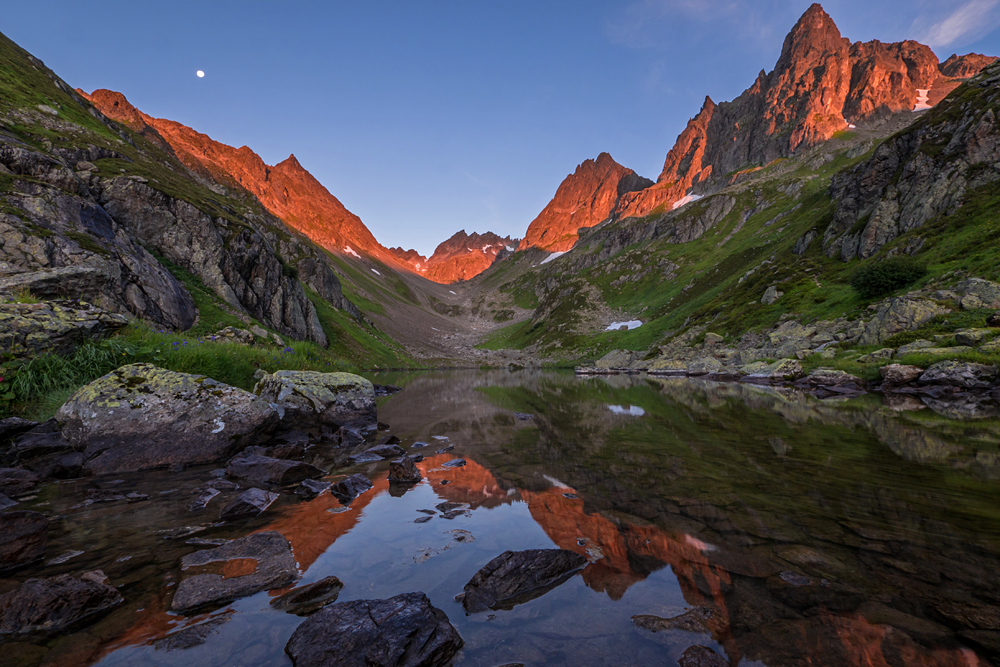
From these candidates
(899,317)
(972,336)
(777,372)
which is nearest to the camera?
(972,336)

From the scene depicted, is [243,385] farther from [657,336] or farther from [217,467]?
[657,336]

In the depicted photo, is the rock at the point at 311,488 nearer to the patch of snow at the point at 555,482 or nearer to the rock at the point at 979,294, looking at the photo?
the patch of snow at the point at 555,482

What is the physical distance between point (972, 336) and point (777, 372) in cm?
1364

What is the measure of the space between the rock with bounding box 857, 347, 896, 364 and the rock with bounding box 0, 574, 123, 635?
43646mm

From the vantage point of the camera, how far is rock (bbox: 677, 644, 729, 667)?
12.4 ft

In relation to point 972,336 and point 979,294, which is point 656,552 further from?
point 979,294

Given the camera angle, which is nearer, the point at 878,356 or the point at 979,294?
the point at 979,294

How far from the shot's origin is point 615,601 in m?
4.94

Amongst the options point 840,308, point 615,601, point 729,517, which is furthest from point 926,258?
point 615,601

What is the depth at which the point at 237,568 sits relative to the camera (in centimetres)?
547

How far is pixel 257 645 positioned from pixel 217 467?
8.82m

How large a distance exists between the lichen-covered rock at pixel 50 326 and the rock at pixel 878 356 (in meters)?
47.1

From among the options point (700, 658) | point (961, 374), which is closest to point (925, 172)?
point (961, 374)

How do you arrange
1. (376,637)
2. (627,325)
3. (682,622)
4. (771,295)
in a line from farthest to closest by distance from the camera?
(627,325), (771,295), (682,622), (376,637)
